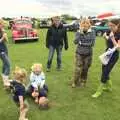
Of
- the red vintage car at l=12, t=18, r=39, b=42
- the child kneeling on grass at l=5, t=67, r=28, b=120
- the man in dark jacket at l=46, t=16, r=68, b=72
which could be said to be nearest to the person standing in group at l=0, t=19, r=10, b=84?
the man in dark jacket at l=46, t=16, r=68, b=72

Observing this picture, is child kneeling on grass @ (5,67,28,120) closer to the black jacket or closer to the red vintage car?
the black jacket

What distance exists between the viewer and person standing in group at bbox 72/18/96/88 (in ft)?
29.3

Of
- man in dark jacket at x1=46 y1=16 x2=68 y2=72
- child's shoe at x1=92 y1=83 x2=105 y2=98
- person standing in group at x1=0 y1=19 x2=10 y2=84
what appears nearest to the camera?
child's shoe at x1=92 y1=83 x2=105 y2=98

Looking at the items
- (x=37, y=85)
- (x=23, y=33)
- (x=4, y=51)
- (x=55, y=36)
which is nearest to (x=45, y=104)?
(x=37, y=85)

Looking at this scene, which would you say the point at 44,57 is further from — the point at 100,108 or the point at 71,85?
the point at 100,108

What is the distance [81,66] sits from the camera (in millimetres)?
9289

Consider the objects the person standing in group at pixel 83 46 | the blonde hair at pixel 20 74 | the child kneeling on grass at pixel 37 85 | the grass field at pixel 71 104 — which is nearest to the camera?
the blonde hair at pixel 20 74

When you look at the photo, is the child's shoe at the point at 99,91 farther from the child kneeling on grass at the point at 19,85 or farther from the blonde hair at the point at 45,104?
the child kneeling on grass at the point at 19,85

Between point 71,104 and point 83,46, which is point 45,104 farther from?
point 83,46

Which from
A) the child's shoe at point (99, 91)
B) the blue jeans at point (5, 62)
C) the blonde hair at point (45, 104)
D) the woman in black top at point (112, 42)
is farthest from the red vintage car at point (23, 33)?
the blonde hair at point (45, 104)

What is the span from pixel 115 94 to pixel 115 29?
174 centimetres

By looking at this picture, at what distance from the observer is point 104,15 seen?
29.9 ft

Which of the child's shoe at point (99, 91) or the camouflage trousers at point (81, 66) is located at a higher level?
the camouflage trousers at point (81, 66)

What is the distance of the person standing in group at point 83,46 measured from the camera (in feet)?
29.3
